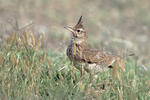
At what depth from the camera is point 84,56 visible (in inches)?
218

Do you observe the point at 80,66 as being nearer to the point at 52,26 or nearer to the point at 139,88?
the point at 139,88

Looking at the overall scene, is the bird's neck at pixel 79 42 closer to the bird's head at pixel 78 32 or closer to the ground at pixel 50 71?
the bird's head at pixel 78 32

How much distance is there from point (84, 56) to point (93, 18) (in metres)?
6.01

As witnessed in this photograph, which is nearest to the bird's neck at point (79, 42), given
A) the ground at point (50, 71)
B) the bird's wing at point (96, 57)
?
the bird's wing at point (96, 57)

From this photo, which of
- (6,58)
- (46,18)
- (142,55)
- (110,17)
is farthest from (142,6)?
(6,58)

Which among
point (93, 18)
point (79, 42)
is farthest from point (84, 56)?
point (93, 18)

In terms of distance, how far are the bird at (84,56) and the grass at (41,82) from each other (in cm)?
15

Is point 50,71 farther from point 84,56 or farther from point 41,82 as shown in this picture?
point 84,56

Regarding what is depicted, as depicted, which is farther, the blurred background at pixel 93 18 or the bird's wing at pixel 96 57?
the blurred background at pixel 93 18

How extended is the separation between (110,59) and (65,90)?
1424mm

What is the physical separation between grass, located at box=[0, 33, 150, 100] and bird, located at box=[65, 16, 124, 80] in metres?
0.15

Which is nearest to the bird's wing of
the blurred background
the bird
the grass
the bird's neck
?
the bird

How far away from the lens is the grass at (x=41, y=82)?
452cm

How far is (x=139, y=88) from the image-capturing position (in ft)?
17.6
